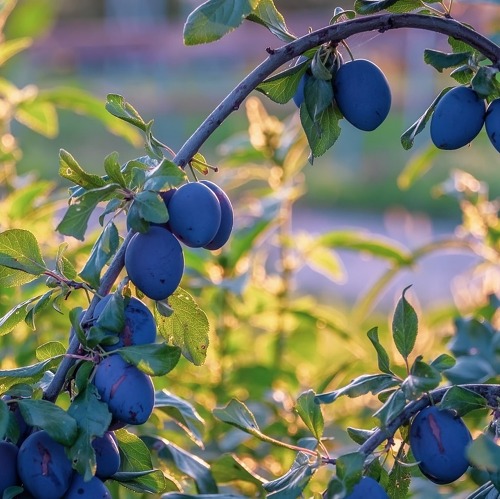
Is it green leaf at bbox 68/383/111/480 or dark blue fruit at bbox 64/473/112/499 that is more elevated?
green leaf at bbox 68/383/111/480

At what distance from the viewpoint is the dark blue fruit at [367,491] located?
1.95ft

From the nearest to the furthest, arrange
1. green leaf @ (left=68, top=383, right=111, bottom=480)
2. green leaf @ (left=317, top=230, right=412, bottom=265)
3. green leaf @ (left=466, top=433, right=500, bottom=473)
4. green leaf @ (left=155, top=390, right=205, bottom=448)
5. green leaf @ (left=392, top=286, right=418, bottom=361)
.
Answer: green leaf @ (left=466, top=433, right=500, bottom=473)
green leaf @ (left=68, top=383, right=111, bottom=480)
green leaf @ (left=392, top=286, right=418, bottom=361)
green leaf @ (left=155, top=390, right=205, bottom=448)
green leaf @ (left=317, top=230, right=412, bottom=265)

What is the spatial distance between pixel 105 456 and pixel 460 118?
0.35 metres

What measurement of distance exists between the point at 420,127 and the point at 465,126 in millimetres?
33

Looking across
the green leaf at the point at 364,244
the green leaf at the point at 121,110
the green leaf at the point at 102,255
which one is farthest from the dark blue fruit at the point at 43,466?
the green leaf at the point at 364,244

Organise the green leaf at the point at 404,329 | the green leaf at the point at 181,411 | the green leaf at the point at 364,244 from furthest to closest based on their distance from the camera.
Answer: the green leaf at the point at 364,244 < the green leaf at the point at 181,411 < the green leaf at the point at 404,329

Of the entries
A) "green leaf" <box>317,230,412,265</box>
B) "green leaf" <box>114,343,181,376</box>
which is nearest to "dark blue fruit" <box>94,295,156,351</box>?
"green leaf" <box>114,343,181,376</box>

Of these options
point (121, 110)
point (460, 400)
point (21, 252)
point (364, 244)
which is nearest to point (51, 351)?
point (21, 252)

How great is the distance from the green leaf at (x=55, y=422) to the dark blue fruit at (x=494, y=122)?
351 millimetres

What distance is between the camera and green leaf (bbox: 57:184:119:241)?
0.59 m

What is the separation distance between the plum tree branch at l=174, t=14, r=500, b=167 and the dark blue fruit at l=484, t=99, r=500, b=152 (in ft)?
0.10

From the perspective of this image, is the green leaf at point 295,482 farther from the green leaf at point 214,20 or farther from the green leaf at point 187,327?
the green leaf at point 214,20

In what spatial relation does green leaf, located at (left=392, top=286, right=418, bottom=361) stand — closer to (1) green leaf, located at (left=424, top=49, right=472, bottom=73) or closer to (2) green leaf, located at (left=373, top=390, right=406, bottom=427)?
(2) green leaf, located at (left=373, top=390, right=406, bottom=427)

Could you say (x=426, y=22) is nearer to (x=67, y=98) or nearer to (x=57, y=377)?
(x=57, y=377)
